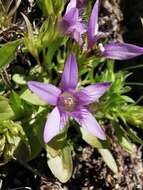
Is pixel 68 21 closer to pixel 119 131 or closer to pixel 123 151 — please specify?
pixel 119 131

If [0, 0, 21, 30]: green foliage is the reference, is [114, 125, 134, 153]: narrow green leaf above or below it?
below

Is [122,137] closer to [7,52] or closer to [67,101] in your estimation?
[67,101]

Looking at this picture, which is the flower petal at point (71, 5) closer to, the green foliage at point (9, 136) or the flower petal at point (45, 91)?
the flower petal at point (45, 91)

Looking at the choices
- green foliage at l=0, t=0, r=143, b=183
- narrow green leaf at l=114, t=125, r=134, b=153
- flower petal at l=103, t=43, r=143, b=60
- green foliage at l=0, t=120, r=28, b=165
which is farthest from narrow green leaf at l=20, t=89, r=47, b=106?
narrow green leaf at l=114, t=125, r=134, b=153

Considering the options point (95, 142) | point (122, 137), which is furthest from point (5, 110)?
point (122, 137)

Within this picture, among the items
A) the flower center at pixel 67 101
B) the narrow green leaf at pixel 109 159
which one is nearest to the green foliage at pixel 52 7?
the flower center at pixel 67 101

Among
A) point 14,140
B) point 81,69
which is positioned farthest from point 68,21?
point 14,140

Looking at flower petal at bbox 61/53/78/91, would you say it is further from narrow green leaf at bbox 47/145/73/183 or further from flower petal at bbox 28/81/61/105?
narrow green leaf at bbox 47/145/73/183
